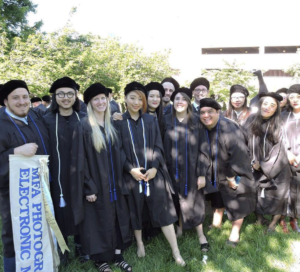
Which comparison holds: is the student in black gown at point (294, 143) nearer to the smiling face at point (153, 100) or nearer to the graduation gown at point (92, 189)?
the smiling face at point (153, 100)

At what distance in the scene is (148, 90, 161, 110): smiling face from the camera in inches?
172

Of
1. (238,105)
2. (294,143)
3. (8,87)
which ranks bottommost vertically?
(294,143)

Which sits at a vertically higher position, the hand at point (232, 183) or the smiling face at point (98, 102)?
the smiling face at point (98, 102)

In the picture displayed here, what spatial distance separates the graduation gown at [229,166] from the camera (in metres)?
3.90

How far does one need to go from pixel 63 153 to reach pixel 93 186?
64 centimetres

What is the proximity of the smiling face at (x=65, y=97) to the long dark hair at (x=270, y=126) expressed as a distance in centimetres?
286

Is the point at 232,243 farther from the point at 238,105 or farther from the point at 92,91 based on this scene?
the point at 92,91

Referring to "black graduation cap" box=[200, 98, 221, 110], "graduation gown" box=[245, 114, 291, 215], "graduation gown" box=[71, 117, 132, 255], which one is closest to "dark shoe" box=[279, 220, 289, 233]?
"graduation gown" box=[245, 114, 291, 215]

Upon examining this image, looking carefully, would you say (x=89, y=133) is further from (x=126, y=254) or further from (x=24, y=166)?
(x=126, y=254)

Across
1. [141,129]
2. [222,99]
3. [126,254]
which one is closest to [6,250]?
[126,254]

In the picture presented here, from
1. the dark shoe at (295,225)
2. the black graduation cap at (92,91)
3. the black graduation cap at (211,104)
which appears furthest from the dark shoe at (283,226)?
the black graduation cap at (92,91)

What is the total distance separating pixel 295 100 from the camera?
170 inches

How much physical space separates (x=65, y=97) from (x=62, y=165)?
0.92m

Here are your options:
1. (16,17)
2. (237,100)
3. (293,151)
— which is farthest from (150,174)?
(16,17)
